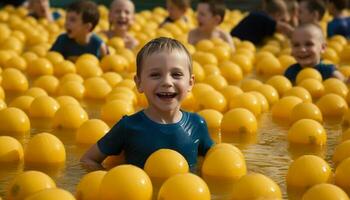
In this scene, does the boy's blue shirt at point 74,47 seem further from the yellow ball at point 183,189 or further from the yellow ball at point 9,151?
the yellow ball at point 183,189

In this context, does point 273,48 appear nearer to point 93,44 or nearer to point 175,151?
point 93,44

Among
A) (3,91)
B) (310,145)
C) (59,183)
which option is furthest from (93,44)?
(59,183)

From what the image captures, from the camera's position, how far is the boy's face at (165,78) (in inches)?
170

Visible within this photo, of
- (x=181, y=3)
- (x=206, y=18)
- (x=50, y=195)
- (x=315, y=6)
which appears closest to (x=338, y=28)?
(x=315, y=6)

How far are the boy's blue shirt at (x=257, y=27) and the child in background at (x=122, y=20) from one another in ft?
5.44

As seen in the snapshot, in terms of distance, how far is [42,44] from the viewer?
9.36 m

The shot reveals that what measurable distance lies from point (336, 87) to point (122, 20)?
3.91 metres

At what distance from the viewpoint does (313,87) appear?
23.0 feet

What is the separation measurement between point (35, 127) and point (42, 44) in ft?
12.2

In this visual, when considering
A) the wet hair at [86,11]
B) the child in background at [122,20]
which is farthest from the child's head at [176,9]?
the wet hair at [86,11]

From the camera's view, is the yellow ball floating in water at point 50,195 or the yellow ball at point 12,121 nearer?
the yellow ball floating in water at point 50,195

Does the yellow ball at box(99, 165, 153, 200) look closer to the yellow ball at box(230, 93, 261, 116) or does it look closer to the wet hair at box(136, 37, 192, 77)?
the wet hair at box(136, 37, 192, 77)

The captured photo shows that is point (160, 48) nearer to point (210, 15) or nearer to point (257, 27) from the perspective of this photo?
point (210, 15)

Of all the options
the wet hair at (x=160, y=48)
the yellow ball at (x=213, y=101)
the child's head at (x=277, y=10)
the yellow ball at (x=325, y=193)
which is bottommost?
the child's head at (x=277, y=10)
